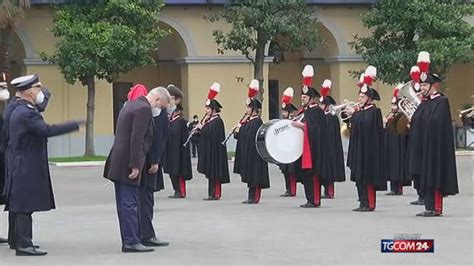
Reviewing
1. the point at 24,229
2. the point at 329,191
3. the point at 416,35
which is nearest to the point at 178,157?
the point at 329,191

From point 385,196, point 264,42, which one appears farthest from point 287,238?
point 264,42

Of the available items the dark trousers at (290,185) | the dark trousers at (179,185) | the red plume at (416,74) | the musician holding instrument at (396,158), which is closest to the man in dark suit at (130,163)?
the red plume at (416,74)

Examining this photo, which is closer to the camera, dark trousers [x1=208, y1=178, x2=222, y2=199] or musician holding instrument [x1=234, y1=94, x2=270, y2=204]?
musician holding instrument [x1=234, y1=94, x2=270, y2=204]

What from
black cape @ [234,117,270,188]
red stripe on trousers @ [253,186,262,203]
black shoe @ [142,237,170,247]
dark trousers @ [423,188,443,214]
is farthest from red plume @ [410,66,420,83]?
black shoe @ [142,237,170,247]

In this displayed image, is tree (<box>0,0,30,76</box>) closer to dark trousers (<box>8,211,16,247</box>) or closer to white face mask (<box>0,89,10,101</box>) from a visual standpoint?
white face mask (<box>0,89,10,101</box>)

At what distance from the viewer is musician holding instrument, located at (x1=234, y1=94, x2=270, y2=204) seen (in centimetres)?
2044

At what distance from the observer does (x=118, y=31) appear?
3619cm

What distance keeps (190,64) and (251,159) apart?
2079cm

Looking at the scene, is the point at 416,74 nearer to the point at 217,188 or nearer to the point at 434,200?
the point at 434,200

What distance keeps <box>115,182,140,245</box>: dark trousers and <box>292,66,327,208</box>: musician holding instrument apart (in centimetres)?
634

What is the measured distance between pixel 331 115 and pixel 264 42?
18.8 meters

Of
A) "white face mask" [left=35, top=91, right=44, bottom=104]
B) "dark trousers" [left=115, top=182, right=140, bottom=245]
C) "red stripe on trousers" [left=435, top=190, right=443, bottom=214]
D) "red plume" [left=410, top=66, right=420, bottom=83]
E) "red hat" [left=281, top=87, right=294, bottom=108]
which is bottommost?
"red stripe on trousers" [left=435, top=190, right=443, bottom=214]

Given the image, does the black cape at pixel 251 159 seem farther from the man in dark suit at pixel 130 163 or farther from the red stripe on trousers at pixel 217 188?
the man in dark suit at pixel 130 163

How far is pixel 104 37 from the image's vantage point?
1419 inches
